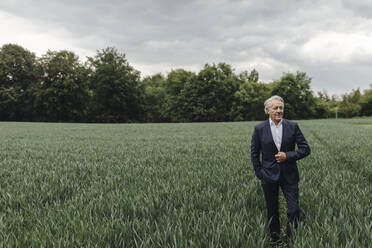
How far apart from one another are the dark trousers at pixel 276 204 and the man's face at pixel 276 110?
0.71 m

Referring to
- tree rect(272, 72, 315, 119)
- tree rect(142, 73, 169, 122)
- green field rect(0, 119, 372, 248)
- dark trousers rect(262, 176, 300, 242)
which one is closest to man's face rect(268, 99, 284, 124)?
dark trousers rect(262, 176, 300, 242)

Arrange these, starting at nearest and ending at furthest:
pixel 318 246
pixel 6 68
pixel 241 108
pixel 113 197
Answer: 1. pixel 318 246
2. pixel 113 197
3. pixel 6 68
4. pixel 241 108

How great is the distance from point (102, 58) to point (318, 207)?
233 feet

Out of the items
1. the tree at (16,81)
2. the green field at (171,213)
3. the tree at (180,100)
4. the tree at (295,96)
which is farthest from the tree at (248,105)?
the green field at (171,213)

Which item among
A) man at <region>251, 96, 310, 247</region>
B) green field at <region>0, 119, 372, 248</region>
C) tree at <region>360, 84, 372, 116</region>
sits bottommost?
green field at <region>0, 119, 372, 248</region>

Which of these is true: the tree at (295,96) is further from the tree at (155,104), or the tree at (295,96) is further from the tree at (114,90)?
the tree at (114,90)

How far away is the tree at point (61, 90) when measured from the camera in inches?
2173

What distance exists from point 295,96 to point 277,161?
7682 cm

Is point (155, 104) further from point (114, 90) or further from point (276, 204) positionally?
point (276, 204)

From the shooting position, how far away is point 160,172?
222 inches

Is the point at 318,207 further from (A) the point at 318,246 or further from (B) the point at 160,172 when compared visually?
(B) the point at 160,172

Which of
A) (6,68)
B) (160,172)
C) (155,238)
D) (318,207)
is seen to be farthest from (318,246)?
(6,68)

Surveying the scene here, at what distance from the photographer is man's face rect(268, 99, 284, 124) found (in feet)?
8.75

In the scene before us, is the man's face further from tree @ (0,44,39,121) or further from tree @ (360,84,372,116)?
tree @ (360,84,372,116)
